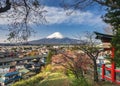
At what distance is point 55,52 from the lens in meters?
43.0

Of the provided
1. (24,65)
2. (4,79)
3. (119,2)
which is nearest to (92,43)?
(119,2)

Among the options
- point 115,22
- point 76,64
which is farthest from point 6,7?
point 76,64

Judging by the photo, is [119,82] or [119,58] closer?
[119,58]

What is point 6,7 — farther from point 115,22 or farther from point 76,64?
point 76,64

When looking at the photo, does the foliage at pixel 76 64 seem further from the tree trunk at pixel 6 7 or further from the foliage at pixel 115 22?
the tree trunk at pixel 6 7

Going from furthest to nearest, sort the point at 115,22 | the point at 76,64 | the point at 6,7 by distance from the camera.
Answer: the point at 76,64, the point at 115,22, the point at 6,7

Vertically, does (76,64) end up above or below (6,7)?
below

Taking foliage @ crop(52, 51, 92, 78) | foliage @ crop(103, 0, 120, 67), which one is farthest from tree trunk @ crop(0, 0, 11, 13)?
foliage @ crop(52, 51, 92, 78)

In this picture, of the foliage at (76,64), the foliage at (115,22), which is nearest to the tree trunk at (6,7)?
the foliage at (115,22)

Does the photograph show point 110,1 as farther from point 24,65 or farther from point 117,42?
point 24,65

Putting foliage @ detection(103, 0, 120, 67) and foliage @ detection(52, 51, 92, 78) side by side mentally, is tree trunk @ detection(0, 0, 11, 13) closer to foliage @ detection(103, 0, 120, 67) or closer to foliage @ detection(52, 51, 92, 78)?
foliage @ detection(103, 0, 120, 67)

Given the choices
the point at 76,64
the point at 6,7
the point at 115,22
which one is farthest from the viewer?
the point at 76,64

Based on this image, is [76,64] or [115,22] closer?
[115,22]

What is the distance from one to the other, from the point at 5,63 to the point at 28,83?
6309 cm
